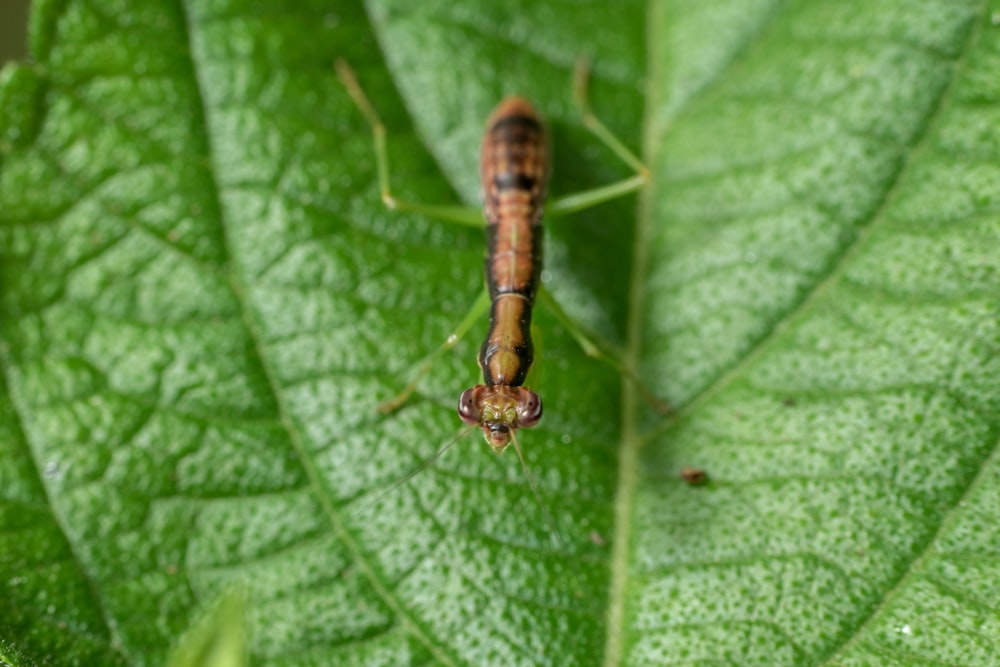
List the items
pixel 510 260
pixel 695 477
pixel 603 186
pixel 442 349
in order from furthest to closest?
pixel 603 186 → pixel 510 260 → pixel 442 349 → pixel 695 477

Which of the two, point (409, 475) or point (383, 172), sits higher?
point (383, 172)

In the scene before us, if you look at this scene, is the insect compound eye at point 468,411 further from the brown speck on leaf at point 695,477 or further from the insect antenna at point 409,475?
the brown speck on leaf at point 695,477

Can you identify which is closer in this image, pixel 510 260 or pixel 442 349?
pixel 442 349

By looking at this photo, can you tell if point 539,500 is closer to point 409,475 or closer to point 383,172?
Answer: point 409,475

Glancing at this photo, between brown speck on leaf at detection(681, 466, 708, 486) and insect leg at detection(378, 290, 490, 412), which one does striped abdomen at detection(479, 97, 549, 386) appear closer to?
insect leg at detection(378, 290, 490, 412)

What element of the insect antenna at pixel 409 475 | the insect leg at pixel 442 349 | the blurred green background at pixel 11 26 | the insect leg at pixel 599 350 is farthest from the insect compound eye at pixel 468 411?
the blurred green background at pixel 11 26

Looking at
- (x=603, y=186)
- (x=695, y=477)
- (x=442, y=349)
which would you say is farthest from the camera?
(x=603, y=186)

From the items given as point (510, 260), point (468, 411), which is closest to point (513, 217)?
point (510, 260)

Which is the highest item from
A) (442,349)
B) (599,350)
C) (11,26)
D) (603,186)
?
(11,26)
